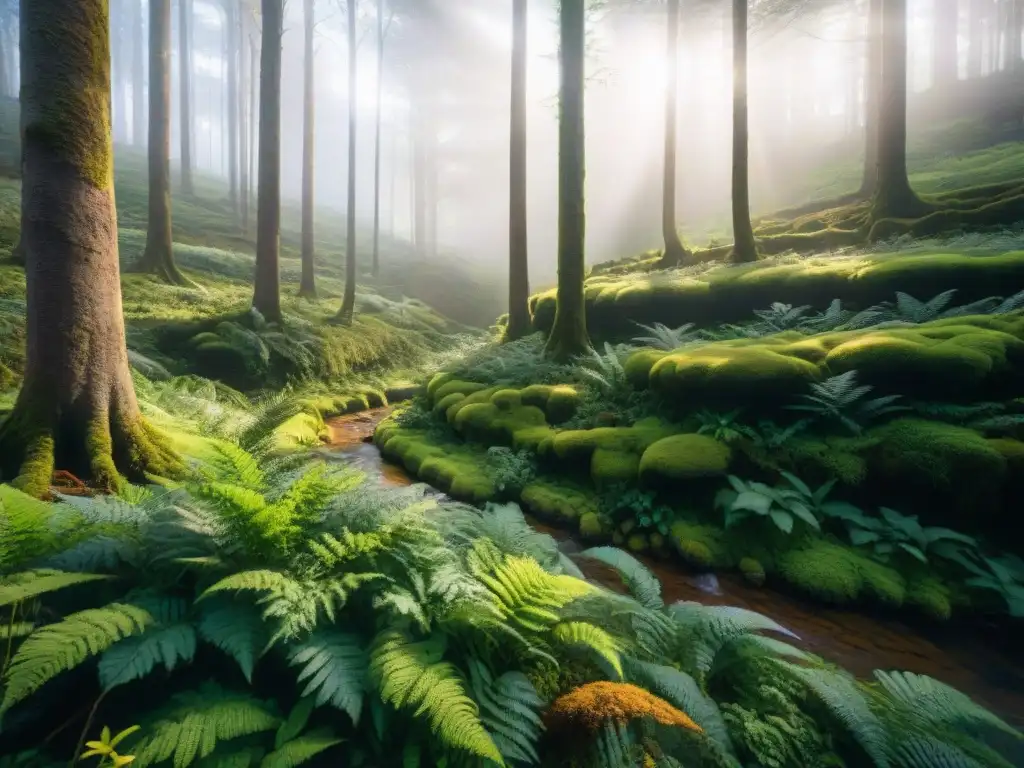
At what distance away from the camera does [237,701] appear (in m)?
1.69

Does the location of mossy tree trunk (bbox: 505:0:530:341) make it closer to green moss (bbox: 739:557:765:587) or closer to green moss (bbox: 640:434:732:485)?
green moss (bbox: 640:434:732:485)

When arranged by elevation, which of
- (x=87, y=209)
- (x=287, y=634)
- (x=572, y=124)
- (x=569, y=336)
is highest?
(x=572, y=124)

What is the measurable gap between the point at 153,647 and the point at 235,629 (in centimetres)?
25

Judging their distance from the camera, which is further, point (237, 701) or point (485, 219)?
point (485, 219)

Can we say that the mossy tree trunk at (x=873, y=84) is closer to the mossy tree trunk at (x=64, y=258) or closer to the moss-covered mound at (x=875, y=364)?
the moss-covered mound at (x=875, y=364)

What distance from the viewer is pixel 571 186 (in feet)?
32.1

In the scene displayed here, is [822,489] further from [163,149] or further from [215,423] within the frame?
[163,149]

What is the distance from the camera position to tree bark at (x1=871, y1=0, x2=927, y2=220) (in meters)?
11.8

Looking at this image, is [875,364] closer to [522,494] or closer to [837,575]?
[837,575]

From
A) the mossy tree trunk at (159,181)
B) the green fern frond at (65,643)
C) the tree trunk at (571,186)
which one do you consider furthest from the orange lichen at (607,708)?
the mossy tree trunk at (159,181)

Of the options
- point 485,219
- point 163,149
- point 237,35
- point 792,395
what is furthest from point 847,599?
point 485,219

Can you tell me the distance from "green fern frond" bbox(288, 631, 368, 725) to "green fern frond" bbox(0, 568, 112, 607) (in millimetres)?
752

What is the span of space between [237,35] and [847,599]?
44911 mm

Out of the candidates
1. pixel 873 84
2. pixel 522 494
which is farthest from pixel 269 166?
pixel 873 84
